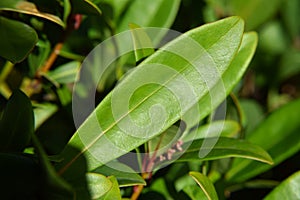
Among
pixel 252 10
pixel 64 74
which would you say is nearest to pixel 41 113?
pixel 64 74

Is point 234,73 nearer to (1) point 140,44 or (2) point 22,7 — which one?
(1) point 140,44

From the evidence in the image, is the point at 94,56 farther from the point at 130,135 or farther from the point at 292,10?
the point at 292,10

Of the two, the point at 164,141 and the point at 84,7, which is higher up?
the point at 84,7

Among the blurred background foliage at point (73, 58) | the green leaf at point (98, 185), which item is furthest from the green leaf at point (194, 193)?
the green leaf at point (98, 185)

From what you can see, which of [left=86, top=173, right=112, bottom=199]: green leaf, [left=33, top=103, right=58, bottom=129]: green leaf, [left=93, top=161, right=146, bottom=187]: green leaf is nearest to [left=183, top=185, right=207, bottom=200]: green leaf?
[left=93, top=161, right=146, bottom=187]: green leaf

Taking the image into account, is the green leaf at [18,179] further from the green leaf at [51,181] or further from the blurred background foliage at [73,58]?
the blurred background foliage at [73,58]

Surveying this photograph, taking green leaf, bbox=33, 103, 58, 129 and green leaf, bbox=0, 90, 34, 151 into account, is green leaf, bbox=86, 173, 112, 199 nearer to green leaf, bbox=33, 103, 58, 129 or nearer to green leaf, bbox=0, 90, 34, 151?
green leaf, bbox=0, 90, 34, 151
